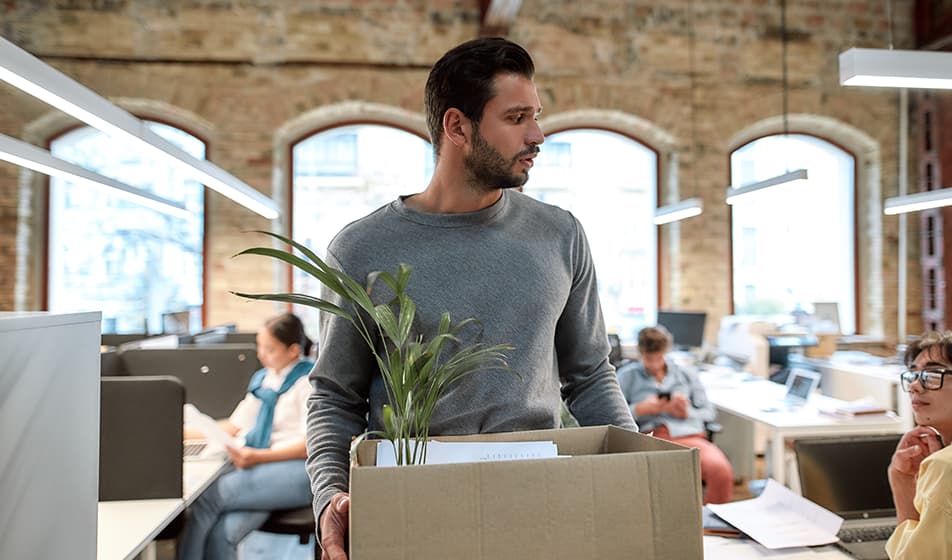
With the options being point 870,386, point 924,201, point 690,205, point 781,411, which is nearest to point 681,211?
point 690,205

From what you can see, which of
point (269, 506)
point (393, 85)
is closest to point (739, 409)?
point (269, 506)

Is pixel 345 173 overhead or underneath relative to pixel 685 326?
overhead

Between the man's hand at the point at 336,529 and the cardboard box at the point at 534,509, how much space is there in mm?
205

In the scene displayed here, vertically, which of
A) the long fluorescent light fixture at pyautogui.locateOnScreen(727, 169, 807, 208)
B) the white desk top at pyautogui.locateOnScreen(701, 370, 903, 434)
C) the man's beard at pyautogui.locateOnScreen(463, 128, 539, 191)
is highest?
the long fluorescent light fixture at pyautogui.locateOnScreen(727, 169, 807, 208)

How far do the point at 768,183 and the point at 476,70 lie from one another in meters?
4.40

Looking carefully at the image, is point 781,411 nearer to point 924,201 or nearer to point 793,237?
point 924,201

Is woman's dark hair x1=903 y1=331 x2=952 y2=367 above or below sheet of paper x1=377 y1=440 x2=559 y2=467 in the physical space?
above

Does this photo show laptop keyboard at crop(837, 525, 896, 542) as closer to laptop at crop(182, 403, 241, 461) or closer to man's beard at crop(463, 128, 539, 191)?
man's beard at crop(463, 128, 539, 191)

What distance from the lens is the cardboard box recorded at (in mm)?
683

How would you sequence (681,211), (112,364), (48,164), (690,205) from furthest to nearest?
(681,211) < (690,205) < (112,364) < (48,164)

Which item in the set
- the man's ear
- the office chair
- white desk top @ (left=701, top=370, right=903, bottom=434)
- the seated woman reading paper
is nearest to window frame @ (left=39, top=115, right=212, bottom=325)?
the seated woman reading paper

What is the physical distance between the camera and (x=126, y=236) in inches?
281

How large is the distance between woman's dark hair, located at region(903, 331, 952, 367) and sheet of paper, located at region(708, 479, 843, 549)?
1.64 feet

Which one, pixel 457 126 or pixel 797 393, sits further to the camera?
pixel 797 393
